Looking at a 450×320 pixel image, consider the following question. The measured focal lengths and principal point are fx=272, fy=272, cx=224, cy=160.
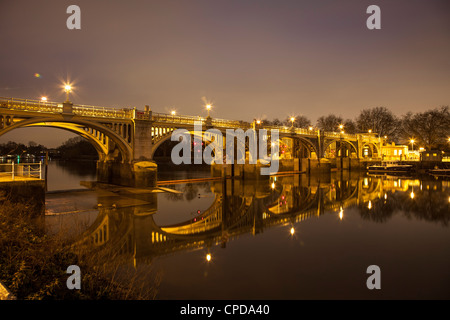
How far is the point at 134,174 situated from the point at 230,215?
13.3 m

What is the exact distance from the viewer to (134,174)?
29.1 metres

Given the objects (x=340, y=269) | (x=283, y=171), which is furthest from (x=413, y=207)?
(x=283, y=171)

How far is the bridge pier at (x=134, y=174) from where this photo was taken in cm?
2884

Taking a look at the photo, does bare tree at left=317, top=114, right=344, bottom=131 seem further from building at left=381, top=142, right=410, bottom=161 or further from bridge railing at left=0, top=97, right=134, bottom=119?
bridge railing at left=0, top=97, right=134, bottom=119

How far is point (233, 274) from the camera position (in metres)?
9.97

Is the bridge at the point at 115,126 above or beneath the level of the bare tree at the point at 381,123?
beneath

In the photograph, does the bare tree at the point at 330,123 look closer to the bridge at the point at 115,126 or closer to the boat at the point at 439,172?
the boat at the point at 439,172

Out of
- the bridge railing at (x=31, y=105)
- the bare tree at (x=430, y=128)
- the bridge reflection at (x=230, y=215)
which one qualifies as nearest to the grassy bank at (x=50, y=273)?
the bridge reflection at (x=230, y=215)

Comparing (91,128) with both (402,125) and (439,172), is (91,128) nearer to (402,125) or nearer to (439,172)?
(439,172)

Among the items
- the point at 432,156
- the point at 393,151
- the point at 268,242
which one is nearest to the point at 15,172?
the point at 268,242

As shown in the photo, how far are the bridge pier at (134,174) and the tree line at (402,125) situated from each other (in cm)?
5018

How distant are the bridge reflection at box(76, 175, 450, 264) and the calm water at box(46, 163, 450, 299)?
0.27 ft
